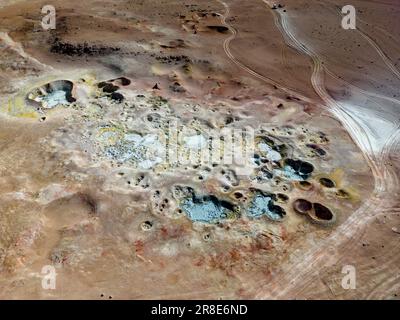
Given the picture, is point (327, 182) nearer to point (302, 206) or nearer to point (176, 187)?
point (302, 206)

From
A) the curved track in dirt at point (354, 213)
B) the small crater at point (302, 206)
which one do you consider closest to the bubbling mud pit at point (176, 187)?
the small crater at point (302, 206)

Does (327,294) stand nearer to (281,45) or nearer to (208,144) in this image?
(208,144)

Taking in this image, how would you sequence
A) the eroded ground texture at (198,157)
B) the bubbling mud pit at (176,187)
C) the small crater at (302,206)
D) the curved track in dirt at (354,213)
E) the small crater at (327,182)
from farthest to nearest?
the small crater at (327,182)
the small crater at (302,206)
the bubbling mud pit at (176,187)
the eroded ground texture at (198,157)
the curved track in dirt at (354,213)

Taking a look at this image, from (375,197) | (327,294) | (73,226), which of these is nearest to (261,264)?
(327,294)

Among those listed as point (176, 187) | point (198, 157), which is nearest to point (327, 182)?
point (198, 157)

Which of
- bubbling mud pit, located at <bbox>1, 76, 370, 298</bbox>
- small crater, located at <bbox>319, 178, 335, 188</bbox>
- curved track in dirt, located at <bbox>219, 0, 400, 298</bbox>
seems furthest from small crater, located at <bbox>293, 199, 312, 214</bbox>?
curved track in dirt, located at <bbox>219, 0, 400, 298</bbox>

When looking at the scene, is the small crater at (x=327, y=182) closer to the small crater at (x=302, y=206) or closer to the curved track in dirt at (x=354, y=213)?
the small crater at (x=302, y=206)
